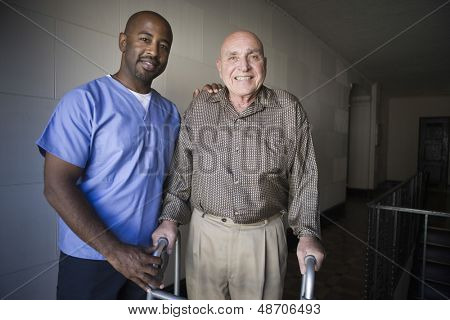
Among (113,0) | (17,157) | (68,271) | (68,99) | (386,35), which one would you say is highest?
(386,35)

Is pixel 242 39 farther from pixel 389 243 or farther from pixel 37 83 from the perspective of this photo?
pixel 389 243

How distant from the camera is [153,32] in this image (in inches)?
25.2

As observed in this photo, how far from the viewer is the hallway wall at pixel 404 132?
532cm

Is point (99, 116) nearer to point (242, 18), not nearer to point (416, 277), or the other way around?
point (242, 18)

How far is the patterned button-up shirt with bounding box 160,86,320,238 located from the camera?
25.9 inches

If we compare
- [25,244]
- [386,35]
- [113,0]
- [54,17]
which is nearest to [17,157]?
[25,244]

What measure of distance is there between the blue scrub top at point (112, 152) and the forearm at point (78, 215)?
0.18ft

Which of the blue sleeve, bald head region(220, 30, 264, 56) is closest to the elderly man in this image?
bald head region(220, 30, 264, 56)

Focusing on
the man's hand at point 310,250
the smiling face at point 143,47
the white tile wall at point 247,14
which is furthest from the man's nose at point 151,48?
the white tile wall at point 247,14

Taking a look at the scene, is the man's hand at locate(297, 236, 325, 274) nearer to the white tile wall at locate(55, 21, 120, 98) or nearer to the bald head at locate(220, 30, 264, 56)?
the bald head at locate(220, 30, 264, 56)

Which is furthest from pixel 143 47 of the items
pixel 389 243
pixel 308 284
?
pixel 389 243

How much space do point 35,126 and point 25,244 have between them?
0.91 ft

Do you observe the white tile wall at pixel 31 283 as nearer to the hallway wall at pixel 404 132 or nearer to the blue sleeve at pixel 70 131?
the blue sleeve at pixel 70 131

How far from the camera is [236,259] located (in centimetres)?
68
